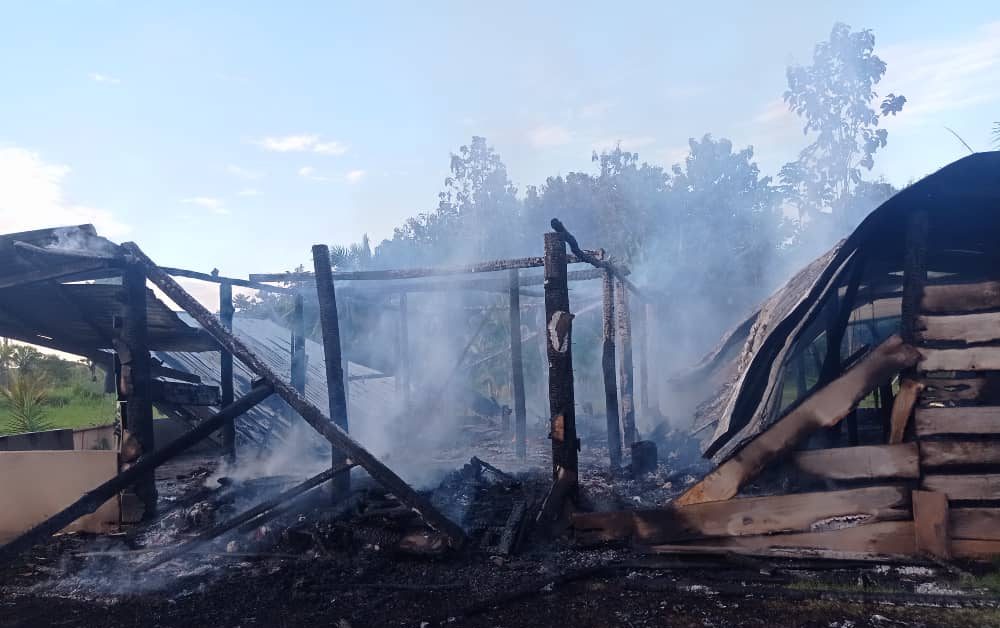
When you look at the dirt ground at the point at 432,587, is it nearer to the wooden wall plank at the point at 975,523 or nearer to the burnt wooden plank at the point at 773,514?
the burnt wooden plank at the point at 773,514

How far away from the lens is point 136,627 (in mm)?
4883

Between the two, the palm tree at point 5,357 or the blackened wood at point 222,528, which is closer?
the blackened wood at point 222,528

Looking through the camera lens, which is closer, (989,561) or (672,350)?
(989,561)

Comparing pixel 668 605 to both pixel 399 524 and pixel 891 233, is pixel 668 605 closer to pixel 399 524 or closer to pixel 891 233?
pixel 399 524

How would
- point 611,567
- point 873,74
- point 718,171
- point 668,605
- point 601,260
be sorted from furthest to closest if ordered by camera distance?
point 718,171
point 873,74
point 601,260
point 611,567
point 668,605

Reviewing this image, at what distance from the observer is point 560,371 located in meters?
6.94

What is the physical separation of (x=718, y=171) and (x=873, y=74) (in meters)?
6.70

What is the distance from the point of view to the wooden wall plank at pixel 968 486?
5.22 metres

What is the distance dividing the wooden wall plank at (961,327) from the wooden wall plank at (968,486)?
1122 mm

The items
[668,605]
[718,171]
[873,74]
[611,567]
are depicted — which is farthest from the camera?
[718,171]

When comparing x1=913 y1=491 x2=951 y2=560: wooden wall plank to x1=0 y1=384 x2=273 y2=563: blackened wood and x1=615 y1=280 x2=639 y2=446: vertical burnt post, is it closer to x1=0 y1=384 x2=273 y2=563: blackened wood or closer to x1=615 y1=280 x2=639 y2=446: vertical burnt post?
x1=0 y1=384 x2=273 y2=563: blackened wood

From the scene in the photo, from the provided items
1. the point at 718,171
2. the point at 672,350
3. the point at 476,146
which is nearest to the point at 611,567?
the point at 672,350

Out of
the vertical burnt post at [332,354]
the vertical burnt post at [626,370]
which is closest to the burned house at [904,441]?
the vertical burnt post at [332,354]

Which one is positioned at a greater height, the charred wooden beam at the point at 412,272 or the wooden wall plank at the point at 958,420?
the charred wooden beam at the point at 412,272
